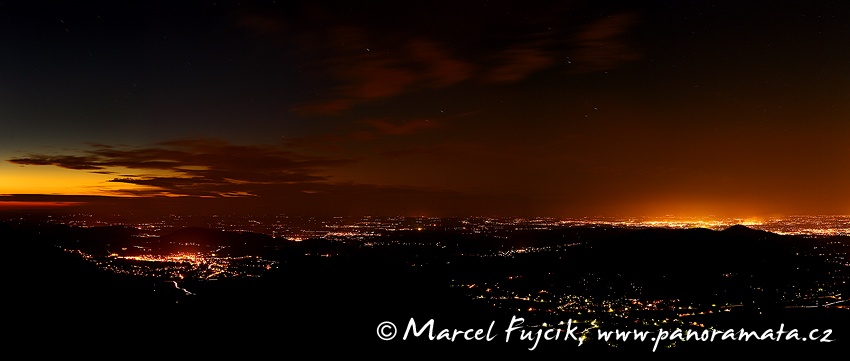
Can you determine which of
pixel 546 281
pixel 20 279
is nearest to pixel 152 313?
pixel 20 279

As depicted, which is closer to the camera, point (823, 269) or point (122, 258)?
point (823, 269)

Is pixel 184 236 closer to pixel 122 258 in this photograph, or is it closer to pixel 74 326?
pixel 122 258

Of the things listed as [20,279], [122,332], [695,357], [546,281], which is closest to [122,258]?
[546,281]

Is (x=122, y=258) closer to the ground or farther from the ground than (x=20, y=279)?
closer to the ground

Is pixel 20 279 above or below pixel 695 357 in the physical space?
above

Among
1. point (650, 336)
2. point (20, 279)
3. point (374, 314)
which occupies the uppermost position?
point (20, 279)

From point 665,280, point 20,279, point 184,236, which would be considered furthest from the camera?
point 184,236

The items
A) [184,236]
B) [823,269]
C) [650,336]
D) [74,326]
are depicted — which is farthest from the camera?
[184,236]

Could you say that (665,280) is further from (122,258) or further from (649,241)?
(122,258)

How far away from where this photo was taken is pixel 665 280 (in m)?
70.5

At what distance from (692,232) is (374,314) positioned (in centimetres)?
6694

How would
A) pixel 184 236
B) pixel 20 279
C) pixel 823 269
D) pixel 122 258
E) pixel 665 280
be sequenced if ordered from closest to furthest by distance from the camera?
pixel 20 279, pixel 665 280, pixel 823 269, pixel 122 258, pixel 184 236

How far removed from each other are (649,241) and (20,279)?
78.2 meters

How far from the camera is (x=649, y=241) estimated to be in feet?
270
